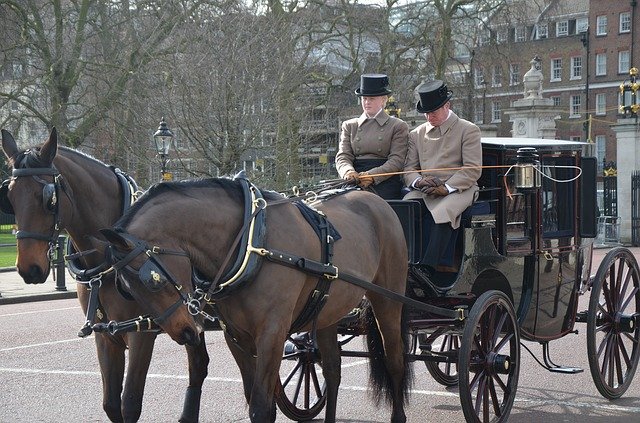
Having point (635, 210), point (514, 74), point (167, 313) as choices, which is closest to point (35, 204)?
point (167, 313)

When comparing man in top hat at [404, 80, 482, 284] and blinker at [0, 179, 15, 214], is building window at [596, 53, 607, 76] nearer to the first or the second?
man in top hat at [404, 80, 482, 284]

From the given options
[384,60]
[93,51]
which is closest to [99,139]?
[93,51]

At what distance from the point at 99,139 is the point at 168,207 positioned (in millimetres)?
28094

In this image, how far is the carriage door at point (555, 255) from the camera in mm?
8305

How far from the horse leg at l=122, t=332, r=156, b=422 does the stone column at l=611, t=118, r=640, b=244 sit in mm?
29466

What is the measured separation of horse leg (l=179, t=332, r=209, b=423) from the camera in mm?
6793

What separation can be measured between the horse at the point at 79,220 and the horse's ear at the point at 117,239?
583 mm

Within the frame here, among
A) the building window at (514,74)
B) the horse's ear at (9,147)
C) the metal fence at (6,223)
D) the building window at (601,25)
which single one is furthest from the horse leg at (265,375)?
the building window at (601,25)

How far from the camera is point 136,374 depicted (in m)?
6.08

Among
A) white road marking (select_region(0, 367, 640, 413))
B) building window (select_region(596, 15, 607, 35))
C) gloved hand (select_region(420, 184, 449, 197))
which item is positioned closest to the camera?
gloved hand (select_region(420, 184, 449, 197))

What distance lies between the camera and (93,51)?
116 ft

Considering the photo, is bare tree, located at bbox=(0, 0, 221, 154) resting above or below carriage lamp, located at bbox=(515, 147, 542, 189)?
above

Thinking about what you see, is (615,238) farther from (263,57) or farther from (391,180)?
(391,180)

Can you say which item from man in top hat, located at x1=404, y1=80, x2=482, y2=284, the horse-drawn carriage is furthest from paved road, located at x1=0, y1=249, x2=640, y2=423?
man in top hat, located at x1=404, y1=80, x2=482, y2=284
